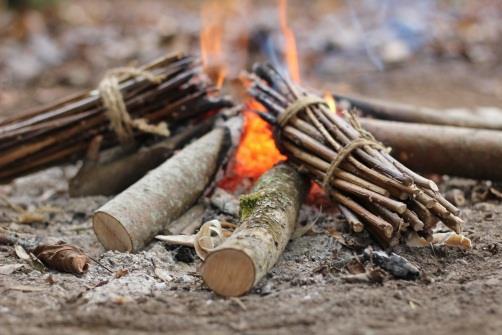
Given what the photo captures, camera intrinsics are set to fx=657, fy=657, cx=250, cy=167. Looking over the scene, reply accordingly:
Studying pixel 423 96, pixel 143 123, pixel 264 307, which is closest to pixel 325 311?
pixel 264 307

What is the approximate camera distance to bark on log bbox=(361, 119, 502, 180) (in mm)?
4066

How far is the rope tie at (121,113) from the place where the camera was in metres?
4.20

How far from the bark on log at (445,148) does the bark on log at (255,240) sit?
0.93 m

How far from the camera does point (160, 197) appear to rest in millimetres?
3570

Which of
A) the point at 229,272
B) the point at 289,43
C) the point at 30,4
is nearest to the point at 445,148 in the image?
the point at 229,272

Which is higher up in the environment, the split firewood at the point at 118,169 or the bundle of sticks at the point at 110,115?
the bundle of sticks at the point at 110,115

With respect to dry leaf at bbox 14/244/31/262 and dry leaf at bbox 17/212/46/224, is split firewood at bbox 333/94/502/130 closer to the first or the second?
dry leaf at bbox 17/212/46/224

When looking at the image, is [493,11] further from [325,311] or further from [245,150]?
[325,311]

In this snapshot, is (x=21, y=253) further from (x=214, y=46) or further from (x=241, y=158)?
(x=214, y=46)

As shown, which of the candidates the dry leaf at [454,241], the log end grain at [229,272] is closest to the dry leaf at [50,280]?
the log end grain at [229,272]

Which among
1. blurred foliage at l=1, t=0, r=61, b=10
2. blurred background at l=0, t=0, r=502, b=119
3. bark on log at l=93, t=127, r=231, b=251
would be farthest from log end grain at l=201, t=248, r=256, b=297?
blurred foliage at l=1, t=0, r=61, b=10

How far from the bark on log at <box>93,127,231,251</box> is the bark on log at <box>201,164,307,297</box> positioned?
0.47 m

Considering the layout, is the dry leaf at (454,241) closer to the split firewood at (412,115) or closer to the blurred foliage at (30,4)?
the split firewood at (412,115)

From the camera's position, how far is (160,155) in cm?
427
